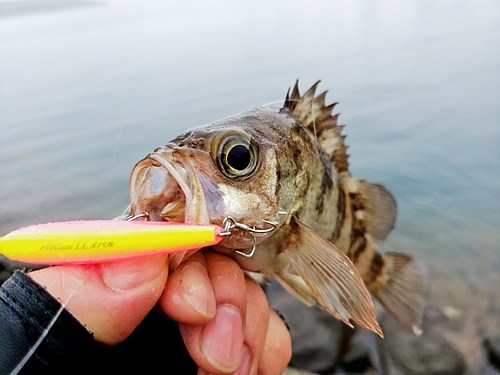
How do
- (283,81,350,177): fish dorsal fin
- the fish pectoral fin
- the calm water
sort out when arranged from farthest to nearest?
1. the calm water
2. (283,81,350,177): fish dorsal fin
3. the fish pectoral fin

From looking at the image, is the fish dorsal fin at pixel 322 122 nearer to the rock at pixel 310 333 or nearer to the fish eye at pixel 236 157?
the fish eye at pixel 236 157

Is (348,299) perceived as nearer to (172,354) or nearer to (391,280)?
(172,354)

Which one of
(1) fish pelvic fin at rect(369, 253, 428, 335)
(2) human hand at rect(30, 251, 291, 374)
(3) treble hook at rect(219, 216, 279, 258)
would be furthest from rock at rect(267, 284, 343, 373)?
(3) treble hook at rect(219, 216, 279, 258)

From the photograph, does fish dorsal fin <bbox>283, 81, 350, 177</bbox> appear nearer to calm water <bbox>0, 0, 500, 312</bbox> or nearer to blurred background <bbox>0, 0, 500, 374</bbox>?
blurred background <bbox>0, 0, 500, 374</bbox>

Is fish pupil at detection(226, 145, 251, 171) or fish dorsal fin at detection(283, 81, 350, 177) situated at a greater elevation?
fish pupil at detection(226, 145, 251, 171)

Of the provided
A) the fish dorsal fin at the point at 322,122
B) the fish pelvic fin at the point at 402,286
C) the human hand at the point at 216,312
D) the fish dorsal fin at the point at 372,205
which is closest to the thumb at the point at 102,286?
the human hand at the point at 216,312

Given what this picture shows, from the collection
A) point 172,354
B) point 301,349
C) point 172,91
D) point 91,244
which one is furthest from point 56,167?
point 91,244

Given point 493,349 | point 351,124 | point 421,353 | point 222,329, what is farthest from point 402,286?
point 351,124

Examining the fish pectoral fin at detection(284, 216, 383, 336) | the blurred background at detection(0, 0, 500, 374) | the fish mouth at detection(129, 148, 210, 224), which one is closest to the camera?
the fish mouth at detection(129, 148, 210, 224)
